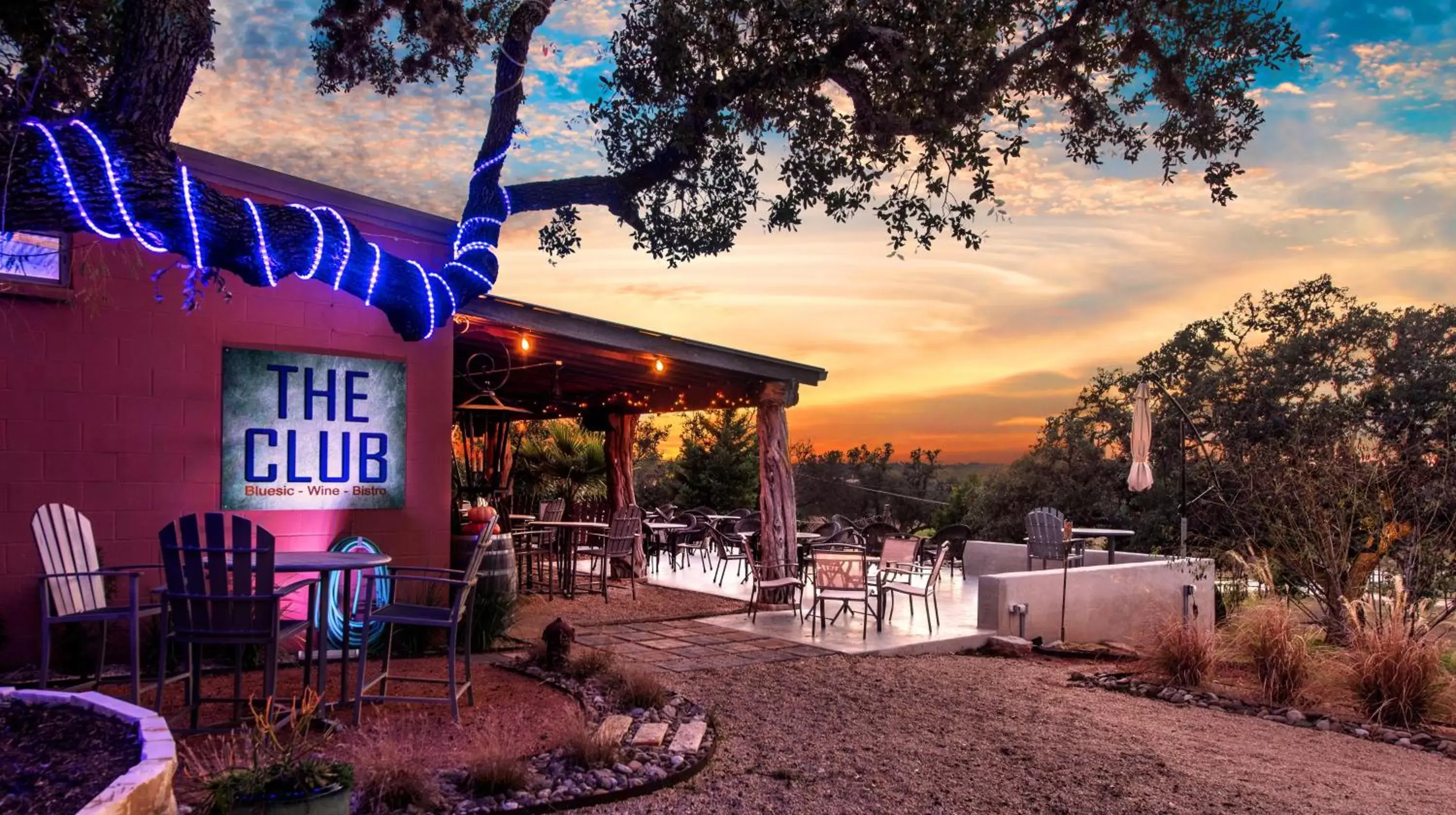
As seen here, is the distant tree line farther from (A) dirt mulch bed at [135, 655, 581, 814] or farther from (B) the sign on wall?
(B) the sign on wall

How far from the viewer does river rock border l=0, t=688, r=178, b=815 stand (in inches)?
91.5

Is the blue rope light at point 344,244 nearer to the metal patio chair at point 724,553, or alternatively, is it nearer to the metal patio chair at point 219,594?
the metal patio chair at point 219,594

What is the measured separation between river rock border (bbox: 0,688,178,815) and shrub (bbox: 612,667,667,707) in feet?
7.79

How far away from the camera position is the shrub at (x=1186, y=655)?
6688 millimetres

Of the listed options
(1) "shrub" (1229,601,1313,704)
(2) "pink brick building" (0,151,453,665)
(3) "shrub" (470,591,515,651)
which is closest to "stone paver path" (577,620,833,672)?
(3) "shrub" (470,591,515,651)

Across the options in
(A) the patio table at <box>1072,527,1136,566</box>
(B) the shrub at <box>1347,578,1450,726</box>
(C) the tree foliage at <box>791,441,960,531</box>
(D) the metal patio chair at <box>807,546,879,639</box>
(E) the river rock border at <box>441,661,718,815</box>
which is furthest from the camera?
(C) the tree foliage at <box>791,441,960,531</box>

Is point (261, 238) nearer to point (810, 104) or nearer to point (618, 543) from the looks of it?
point (810, 104)

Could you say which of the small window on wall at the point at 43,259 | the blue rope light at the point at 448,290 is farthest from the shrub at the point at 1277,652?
the small window on wall at the point at 43,259

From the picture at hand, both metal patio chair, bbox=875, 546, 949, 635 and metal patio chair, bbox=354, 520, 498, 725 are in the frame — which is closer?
metal patio chair, bbox=354, 520, 498, 725

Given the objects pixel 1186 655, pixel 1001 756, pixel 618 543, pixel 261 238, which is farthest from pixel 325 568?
pixel 1186 655

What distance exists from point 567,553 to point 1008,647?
442cm

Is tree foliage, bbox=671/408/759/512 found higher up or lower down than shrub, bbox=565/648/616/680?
higher up

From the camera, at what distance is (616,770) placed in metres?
3.94

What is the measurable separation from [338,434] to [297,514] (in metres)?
0.58
